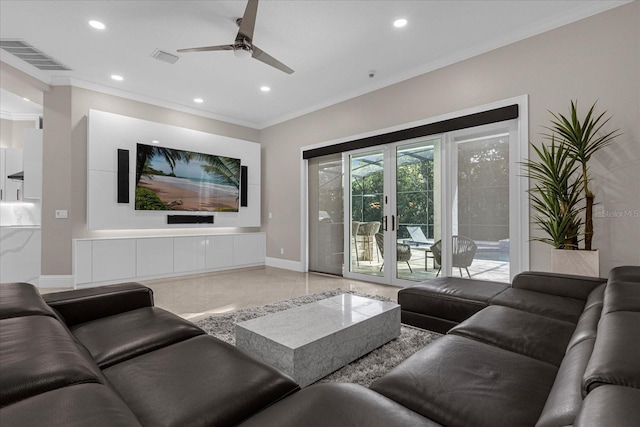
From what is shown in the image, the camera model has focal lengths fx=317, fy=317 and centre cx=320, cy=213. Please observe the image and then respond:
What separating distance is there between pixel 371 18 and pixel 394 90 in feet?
4.85

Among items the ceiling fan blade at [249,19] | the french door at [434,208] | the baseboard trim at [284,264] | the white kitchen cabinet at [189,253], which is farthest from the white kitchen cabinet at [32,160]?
the french door at [434,208]

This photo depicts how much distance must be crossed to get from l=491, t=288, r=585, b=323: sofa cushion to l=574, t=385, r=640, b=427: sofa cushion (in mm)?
1383

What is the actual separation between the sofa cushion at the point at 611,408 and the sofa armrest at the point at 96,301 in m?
2.10

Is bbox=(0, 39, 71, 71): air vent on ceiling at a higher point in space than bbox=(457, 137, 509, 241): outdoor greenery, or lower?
higher

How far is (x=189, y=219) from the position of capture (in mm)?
5570

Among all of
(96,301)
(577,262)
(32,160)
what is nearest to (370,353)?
(96,301)

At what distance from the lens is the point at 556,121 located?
328cm

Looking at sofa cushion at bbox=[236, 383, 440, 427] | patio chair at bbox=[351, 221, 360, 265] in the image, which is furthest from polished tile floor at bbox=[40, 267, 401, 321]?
sofa cushion at bbox=[236, 383, 440, 427]

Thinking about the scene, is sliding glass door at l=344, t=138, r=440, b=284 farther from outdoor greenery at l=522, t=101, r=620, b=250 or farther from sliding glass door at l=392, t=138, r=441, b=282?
outdoor greenery at l=522, t=101, r=620, b=250

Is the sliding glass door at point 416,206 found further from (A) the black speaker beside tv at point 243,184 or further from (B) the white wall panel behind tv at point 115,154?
(B) the white wall panel behind tv at point 115,154

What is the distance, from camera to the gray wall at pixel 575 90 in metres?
2.87

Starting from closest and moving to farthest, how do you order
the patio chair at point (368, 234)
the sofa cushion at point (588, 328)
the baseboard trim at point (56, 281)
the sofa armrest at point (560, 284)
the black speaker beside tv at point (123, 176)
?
the sofa cushion at point (588, 328) → the sofa armrest at point (560, 284) → the baseboard trim at point (56, 281) → the black speaker beside tv at point (123, 176) → the patio chair at point (368, 234)

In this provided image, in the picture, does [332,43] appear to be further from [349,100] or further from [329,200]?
[329,200]

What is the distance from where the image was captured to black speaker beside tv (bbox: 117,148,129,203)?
480cm
